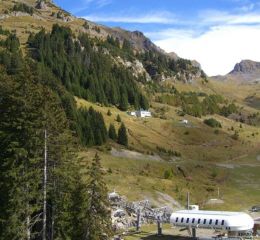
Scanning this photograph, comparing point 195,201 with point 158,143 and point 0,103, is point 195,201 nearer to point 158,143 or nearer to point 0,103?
point 0,103

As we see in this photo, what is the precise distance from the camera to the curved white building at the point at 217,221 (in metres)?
54.4

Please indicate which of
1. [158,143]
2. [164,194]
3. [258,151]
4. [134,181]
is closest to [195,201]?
[164,194]

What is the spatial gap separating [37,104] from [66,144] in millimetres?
5528

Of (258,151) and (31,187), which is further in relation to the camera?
(258,151)

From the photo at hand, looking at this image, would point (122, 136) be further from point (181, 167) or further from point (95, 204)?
point (95, 204)

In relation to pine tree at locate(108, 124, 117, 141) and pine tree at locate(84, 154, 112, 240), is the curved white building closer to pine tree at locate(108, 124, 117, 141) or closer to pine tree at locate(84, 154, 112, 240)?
pine tree at locate(84, 154, 112, 240)

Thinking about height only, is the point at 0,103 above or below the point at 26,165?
above

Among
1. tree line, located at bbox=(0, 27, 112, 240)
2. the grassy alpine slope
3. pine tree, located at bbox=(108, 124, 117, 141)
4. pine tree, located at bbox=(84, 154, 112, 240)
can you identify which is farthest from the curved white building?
pine tree, located at bbox=(108, 124, 117, 141)

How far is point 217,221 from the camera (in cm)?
5525

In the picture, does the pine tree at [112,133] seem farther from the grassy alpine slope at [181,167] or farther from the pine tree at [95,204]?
the pine tree at [95,204]

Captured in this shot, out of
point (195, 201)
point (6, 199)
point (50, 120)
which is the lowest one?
point (195, 201)

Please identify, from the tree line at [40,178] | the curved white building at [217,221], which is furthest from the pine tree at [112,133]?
the tree line at [40,178]

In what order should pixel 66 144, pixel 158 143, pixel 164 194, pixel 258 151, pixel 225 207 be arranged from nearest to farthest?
pixel 66 144, pixel 225 207, pixel 164 194, pixel 158 143, pixel 258 151

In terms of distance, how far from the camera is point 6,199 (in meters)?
46.5
